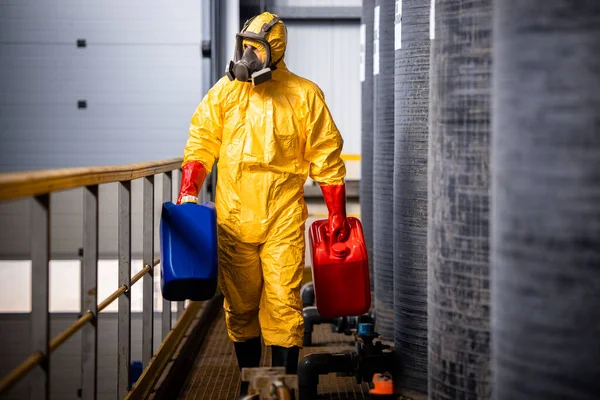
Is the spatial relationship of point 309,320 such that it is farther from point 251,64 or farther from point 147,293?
point 251,64

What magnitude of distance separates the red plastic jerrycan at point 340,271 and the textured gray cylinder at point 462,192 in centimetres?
117

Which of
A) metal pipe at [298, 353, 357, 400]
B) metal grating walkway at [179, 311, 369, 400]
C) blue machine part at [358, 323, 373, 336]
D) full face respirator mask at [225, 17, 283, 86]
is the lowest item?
metal grating walkway at [179, 311, 369, 400]

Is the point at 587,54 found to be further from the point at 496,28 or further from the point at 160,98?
the point at 160,98

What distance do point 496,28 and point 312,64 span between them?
6019 mm

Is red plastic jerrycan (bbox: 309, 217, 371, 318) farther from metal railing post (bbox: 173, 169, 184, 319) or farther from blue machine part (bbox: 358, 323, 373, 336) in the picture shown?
metal railing post (bbox: 173, 169, 184, 319)

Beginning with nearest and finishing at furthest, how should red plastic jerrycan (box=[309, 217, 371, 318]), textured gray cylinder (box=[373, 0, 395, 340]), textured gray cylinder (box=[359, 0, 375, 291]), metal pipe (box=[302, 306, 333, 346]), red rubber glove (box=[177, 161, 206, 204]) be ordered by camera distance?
red rubber glove (box=[177, 161, 206, 204])
red plastic jerrycan (box=[309, 217, 371, 318])
textured gray cylinder (box=[373, 0, 395, 340])
metal pipe (box=[302, 306, 333, 346])
textured gray cylinder (box=[359, 0, 375, 291])

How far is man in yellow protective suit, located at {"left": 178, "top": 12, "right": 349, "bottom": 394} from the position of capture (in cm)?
350

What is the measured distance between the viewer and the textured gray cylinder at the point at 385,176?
448cm

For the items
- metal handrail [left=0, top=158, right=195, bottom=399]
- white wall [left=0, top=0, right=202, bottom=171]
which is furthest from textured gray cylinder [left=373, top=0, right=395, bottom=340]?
white wall [left=0, top=0, right=202, bottom=171]

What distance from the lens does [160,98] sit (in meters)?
6.93

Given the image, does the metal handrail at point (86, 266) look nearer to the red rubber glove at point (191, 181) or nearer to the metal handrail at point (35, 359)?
the metal handrail at point (35, 359)

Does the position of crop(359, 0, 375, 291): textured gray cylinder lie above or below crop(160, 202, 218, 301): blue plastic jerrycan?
above

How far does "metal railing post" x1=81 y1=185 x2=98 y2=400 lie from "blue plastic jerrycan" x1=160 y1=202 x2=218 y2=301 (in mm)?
561

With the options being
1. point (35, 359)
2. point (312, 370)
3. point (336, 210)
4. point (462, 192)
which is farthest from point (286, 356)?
point (35, 359)
